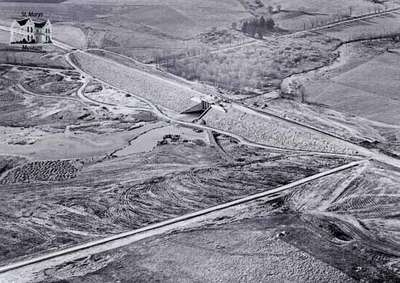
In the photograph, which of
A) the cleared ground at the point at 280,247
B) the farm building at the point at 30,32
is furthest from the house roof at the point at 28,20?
the cleared ground at the point at 280,247

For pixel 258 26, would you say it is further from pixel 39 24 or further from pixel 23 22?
pixel 23 22

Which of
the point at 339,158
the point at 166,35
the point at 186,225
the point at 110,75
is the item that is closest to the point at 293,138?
the point at 339,158

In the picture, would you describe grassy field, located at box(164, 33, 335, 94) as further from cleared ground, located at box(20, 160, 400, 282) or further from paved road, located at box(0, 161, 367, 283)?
cleared ground, located at box(20, 160, 400, 282)

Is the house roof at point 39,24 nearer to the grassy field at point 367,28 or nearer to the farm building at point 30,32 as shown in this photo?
the farm building at point 30,32

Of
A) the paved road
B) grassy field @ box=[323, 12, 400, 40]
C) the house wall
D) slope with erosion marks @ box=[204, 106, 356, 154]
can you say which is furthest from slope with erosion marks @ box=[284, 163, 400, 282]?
the house wall

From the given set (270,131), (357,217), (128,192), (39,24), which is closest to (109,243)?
(128,192)

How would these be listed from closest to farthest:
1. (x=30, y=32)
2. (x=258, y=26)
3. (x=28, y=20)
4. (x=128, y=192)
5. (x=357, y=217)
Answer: (x=357, y=217) < (x=128, y=192) < (x=28, y=20) < (x=30, y=32) < (x=258, y=26)
